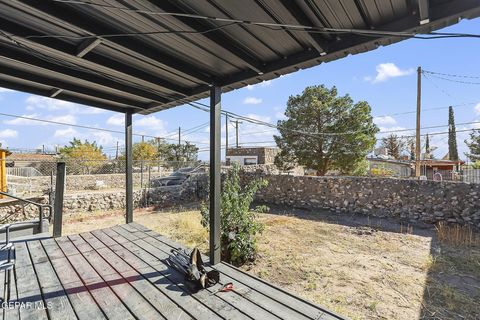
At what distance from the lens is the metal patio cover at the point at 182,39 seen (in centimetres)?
164

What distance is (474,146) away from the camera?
17.9 metres

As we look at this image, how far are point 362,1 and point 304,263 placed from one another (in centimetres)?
380

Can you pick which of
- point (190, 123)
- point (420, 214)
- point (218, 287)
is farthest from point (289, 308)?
point (190, 123)

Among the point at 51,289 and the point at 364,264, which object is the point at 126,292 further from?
the point at 364,264

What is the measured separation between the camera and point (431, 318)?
2688 millimetres

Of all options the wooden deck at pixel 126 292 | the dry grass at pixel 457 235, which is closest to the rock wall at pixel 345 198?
the dry grass at pixel 457 235

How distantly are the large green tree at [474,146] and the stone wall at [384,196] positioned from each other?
15.7 meters

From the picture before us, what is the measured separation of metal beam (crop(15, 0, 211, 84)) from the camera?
171 centimetres

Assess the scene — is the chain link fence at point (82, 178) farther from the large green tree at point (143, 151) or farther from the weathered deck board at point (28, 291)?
the weathered deck board at point (28, 291)

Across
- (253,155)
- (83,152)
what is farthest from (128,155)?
(83,152)

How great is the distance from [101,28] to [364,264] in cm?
480

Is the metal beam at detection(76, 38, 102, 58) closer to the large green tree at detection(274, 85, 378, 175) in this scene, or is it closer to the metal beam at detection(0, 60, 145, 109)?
the metal beam at detection(0, 60, 145, 109)

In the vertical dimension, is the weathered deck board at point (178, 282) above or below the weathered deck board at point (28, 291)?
below

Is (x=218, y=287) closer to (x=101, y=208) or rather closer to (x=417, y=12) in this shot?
(x=417, y=12)
